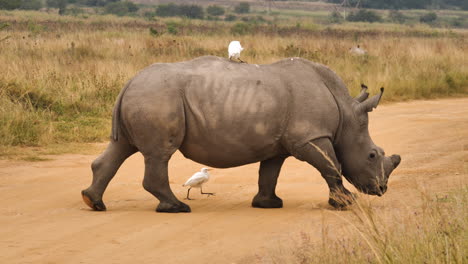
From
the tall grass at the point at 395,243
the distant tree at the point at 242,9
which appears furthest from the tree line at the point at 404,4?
the tall grass at the point at 395,243

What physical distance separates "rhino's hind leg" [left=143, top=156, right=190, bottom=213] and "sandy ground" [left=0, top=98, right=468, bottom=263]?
13cm

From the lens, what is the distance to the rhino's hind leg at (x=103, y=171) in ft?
26.4

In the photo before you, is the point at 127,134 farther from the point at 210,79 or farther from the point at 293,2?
the point at 293,2

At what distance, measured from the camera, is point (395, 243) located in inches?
220

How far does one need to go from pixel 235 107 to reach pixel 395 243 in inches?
101

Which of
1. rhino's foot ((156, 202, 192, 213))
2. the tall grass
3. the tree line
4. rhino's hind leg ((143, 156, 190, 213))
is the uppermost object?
the tall grass

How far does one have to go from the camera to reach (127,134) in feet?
26.2

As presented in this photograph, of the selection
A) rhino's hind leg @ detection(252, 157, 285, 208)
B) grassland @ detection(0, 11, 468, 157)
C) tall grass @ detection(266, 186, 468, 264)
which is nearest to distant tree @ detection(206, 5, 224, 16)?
grassland @ detection(0, 11, 468, 157)

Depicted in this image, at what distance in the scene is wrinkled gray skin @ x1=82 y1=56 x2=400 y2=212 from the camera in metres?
7.73

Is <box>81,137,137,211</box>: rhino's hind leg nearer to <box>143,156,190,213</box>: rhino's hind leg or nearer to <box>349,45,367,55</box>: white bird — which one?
<box>143,156,190,213</box>: rhino's hind leg

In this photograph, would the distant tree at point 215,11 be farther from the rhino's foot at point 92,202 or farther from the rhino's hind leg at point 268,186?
the rhino's foot at point 92,202

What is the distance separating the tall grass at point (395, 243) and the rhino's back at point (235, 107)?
1.41 meters

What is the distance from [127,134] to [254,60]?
12855mm

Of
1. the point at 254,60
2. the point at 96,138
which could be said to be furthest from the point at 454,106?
the point at 96,138
